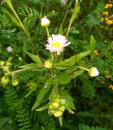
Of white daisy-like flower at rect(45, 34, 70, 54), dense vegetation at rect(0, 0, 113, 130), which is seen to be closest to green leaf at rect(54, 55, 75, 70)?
dense vegetation at rect(0, 0, 113, 130)

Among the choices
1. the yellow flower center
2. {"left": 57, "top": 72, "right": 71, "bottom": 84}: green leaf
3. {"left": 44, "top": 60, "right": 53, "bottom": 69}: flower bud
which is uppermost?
the yellow flower center

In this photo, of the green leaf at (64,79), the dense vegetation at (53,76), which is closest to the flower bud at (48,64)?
the dense vegetation at (53,76)

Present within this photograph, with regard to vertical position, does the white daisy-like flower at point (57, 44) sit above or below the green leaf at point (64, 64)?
above

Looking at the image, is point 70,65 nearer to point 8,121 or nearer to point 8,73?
point 8,73

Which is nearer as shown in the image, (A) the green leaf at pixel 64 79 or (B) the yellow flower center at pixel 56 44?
(B) the yellow flower center at pixel 56 44

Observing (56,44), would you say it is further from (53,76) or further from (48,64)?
(53,76)

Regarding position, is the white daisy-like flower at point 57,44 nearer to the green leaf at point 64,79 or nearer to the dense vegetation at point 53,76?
the dense vegetation at point 53,76

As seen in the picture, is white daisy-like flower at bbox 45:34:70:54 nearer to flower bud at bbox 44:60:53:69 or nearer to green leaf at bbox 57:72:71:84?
flower bud at bbox 44:60:53:69

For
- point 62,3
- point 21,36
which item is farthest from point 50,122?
point 62,3

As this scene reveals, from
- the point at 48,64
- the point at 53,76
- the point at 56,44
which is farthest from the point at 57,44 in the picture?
the point at 53,76
